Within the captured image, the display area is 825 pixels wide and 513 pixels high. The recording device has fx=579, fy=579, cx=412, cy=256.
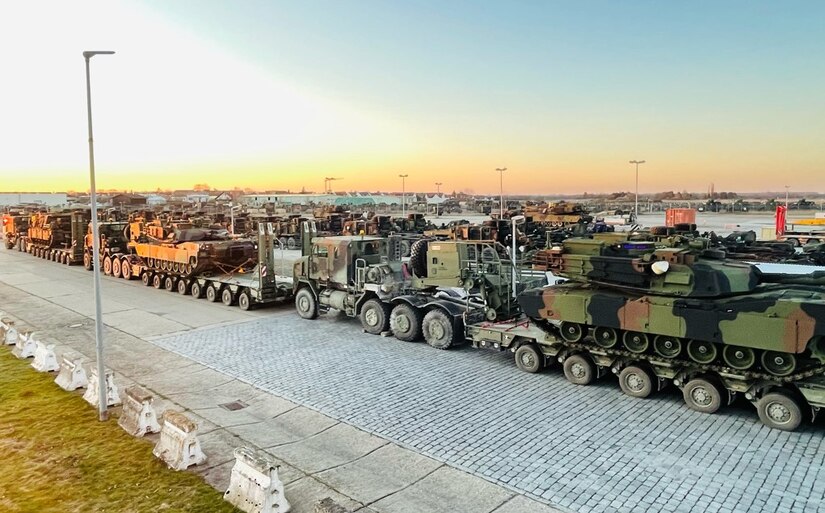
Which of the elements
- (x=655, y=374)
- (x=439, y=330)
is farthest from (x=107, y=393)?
(x=655, y=374)

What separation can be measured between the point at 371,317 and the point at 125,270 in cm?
1872

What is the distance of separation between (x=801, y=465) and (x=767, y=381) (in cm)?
184

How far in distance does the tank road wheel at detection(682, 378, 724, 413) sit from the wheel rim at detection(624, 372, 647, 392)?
31.4 inches

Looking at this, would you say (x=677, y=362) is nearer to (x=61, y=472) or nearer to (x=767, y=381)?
(x=767, y=381)

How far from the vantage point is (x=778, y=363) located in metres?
10.0

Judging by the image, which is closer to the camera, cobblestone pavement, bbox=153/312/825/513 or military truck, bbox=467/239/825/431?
cobblestone pavement, bbox=153/312/825/513

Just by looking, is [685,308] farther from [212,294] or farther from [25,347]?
[212,294]

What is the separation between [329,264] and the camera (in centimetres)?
1855

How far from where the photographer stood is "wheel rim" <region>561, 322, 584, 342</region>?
12.4 metres

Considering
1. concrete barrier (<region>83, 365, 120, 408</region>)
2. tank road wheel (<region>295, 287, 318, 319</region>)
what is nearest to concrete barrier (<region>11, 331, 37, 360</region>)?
concrete barrier (<region>83, 365, 120, 408</region>)

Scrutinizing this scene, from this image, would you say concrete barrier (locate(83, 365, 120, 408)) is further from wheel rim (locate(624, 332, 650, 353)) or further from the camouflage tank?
wheel rim (locate(624, 332, 650, 353))

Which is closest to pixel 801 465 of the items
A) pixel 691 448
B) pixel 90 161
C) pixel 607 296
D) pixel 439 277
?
pixel 691 448

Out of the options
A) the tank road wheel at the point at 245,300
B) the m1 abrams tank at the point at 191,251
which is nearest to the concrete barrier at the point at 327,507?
the tank road wheel at the point at 245,300

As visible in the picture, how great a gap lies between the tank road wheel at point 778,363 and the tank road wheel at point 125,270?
92.6 ft
